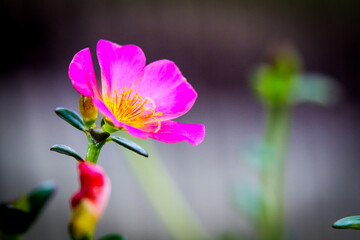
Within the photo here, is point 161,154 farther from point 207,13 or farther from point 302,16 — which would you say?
point 302,16

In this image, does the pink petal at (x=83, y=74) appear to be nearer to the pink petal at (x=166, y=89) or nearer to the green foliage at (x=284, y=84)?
the pink petal at (x=166, y=89)

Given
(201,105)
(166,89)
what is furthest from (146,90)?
(201,105)

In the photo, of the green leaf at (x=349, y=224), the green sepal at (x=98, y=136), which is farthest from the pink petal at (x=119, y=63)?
the green leaf at (x=349, y=224)

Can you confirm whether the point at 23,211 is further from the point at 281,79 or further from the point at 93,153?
the point at 281,79

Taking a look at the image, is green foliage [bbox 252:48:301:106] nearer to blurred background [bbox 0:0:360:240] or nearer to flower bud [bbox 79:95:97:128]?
flower bud [bbox 79:95:97:128]

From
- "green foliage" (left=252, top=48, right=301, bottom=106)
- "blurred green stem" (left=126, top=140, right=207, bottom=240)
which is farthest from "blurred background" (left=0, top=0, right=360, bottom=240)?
"green foliage" (left=252, top=48, right=301, bottom=106)

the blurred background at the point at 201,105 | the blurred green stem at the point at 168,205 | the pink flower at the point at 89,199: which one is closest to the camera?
the pink flower at the point at 89,199
